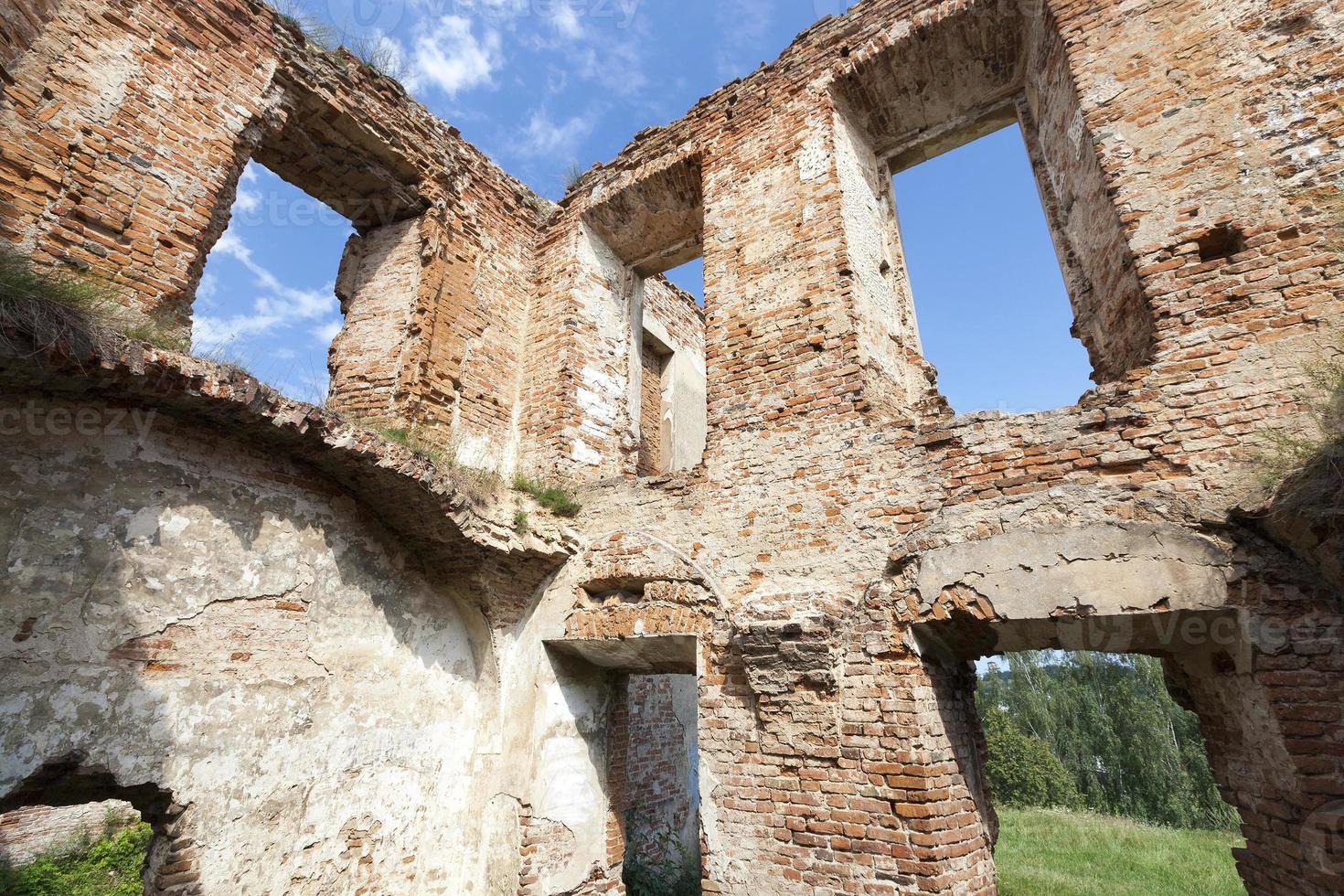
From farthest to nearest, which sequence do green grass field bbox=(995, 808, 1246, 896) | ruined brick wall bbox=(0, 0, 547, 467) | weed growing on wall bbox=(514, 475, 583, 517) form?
green grass field bbox=(995, 808, 1246, 896) < weed growing on wall bbox=(514, 475, 583, 517) < ruined brick wall bbox=(0, 0, 547, 467)

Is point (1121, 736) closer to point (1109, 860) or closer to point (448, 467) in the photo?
point (1109, 860)

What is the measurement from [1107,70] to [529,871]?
6.75 meters

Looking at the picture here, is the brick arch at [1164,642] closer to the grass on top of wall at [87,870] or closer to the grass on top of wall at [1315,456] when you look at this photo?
the grass on top of wall at [1315,456]

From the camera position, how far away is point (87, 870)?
742 centimetres

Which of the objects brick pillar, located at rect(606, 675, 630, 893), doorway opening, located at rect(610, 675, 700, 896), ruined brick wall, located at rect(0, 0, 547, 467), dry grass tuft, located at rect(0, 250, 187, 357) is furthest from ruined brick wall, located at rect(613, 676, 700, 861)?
dry grass tuft, located at rect(0, 250, 187, 357)

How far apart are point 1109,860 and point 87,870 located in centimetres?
1336

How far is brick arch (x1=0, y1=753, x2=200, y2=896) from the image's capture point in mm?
3061

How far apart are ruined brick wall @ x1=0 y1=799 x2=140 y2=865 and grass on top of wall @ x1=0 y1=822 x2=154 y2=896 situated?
12 cm

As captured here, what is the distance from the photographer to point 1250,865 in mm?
2953

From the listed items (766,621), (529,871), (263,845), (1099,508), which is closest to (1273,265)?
(1099,508)

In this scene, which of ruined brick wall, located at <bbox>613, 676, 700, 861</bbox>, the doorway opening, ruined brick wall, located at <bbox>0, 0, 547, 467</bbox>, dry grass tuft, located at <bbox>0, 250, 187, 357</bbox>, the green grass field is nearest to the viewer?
dry grass tuft, located at <bbox>0, 250, 187, 357</bbox>

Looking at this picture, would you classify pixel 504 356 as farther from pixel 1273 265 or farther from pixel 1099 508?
pixel 1273 265

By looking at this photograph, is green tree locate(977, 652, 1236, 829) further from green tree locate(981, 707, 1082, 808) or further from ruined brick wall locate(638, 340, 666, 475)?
ruined brick wall locate(638, 340, 666, 475)

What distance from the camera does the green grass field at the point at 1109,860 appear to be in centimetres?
748
